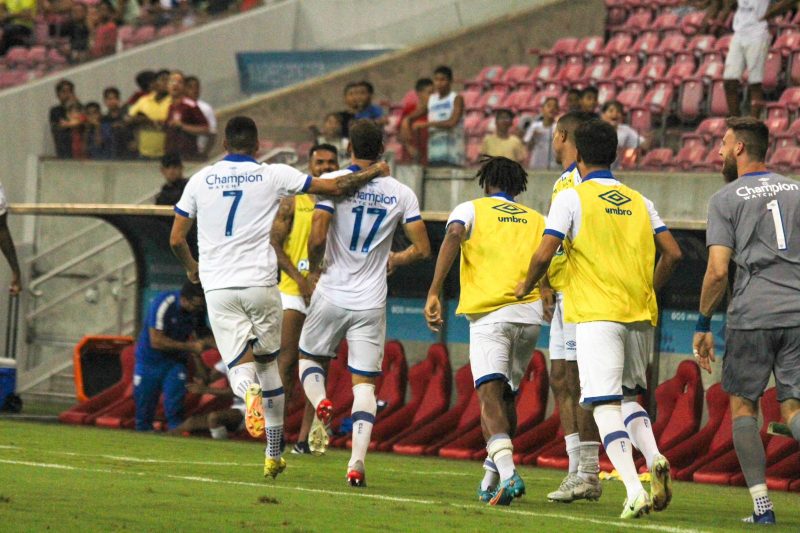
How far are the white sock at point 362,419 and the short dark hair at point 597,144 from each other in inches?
84.1

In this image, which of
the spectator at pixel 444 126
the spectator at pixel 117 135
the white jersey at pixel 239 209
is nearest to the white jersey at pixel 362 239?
the white jersey at pixel 239 209

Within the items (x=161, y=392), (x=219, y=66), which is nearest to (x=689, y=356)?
(x=161, y=392)

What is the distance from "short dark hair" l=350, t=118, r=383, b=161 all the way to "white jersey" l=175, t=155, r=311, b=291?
394mm

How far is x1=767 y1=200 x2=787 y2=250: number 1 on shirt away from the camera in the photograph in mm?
8695

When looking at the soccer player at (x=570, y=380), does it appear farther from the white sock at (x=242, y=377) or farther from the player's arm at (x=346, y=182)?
the white sock at (x=242, y=377)

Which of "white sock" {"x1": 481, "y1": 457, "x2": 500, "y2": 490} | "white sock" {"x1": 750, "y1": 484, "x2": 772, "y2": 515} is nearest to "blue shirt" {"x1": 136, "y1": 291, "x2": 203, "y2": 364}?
"white sock" {"x1": 481, "y1": 457, "x2": 500, "y2": 490}

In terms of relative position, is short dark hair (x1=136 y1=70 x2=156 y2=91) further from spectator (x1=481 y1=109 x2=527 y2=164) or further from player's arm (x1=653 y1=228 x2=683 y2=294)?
player's arm (x1=653 y1=228 x2=683 y2=294)

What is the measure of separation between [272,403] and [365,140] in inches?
69.1

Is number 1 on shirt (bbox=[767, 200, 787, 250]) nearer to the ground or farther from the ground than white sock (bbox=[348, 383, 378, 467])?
farther from the ground

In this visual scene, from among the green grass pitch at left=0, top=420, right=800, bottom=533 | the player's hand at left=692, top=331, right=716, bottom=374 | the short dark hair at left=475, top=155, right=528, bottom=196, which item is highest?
the short dark hair at left=475, top=155, right=528, bottom=196

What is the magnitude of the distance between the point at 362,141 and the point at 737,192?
2580 millimetres

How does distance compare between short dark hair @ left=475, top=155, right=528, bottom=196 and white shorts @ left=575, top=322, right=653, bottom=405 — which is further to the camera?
short dark hair @ left=475, top=155, right=528, bottom=196

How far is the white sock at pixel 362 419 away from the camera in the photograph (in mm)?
9883

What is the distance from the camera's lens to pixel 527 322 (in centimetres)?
969
